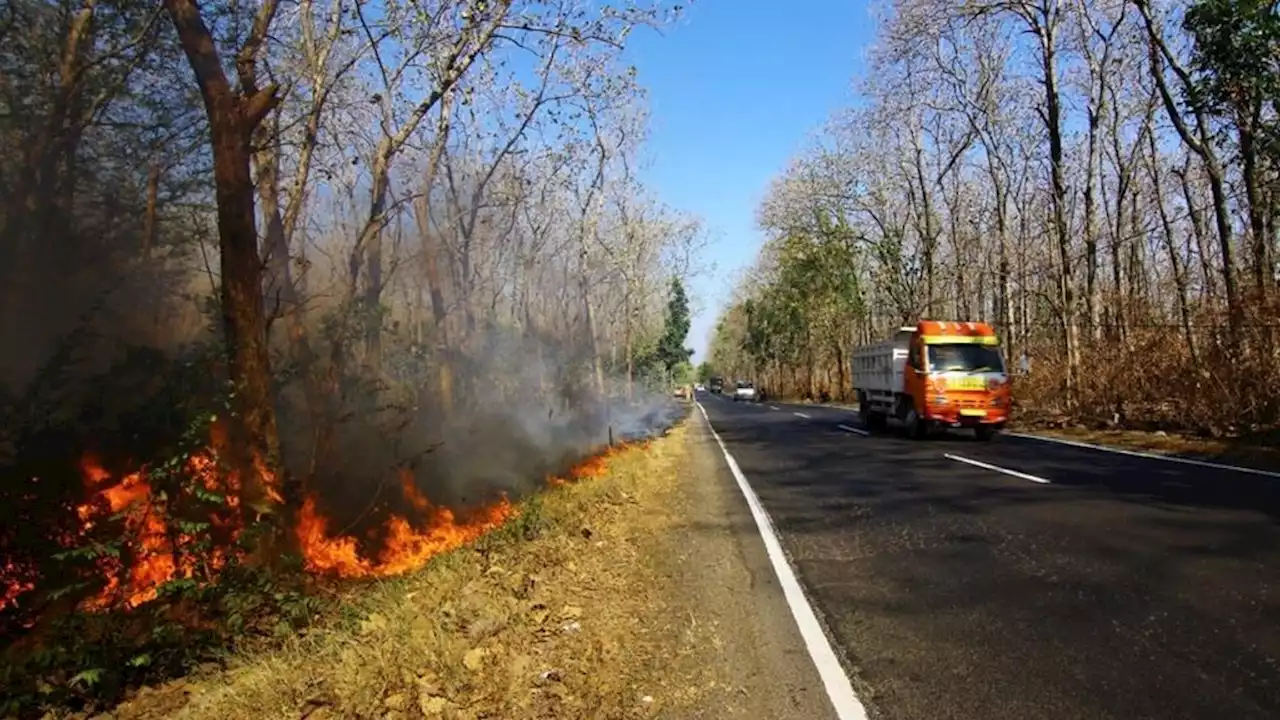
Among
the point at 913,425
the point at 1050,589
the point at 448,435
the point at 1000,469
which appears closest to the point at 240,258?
the point at 1050,589

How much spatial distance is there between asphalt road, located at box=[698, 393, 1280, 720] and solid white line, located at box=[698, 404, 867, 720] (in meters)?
0.09

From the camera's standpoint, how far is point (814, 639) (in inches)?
215

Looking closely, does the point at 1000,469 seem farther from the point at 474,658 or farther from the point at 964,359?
the point at 474,658

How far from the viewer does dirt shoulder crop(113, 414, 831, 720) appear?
181 inches

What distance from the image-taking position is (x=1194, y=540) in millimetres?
7621

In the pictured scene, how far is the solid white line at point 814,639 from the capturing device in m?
4.37

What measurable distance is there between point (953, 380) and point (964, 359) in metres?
0.62

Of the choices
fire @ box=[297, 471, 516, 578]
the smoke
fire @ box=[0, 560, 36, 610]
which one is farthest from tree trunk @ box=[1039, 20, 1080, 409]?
fire @ box=[0, 560, 36, 610]

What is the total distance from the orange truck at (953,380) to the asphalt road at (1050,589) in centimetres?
769

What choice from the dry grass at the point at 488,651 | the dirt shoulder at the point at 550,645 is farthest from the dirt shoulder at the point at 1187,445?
the dry grass at the point at 488,651

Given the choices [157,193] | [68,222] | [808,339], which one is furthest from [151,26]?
[808,339]

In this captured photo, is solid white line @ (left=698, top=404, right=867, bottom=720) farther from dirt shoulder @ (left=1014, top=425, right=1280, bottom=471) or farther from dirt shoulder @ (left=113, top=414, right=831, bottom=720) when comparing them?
dirt shoulder @ (left=1014, top=425, right=1280, bottom=471)

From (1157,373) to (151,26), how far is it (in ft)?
64.3

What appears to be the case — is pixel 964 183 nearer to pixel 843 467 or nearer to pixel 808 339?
pixel 808 339
